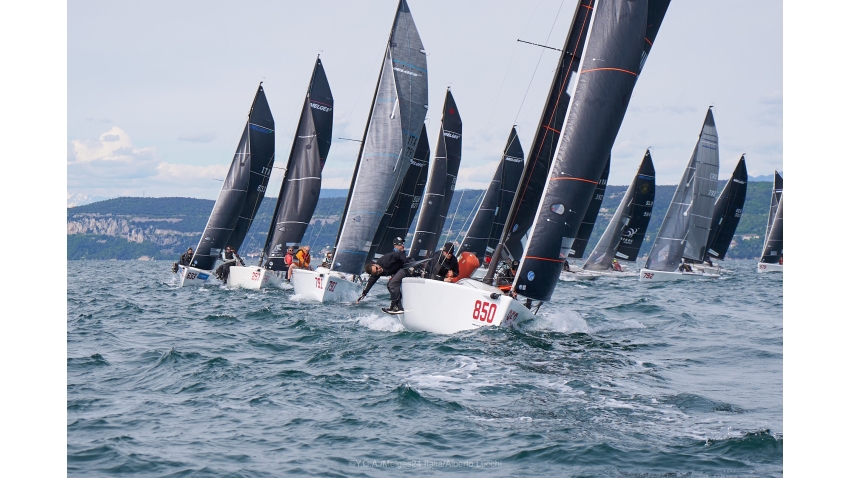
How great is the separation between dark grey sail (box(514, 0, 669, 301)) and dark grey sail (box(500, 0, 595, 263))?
36.3 inches

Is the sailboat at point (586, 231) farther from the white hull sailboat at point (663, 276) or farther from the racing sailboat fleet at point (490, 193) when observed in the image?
the white hull sailboat at point (663, 276)

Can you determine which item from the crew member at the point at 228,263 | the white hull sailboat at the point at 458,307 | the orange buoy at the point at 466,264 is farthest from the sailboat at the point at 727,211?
the white hull sailboat at the point at 458,307

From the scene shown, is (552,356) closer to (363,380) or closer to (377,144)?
(363,380)

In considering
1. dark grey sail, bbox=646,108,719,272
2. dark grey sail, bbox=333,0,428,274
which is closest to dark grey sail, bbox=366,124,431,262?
dark grey sail, bbox=333,0,428,274

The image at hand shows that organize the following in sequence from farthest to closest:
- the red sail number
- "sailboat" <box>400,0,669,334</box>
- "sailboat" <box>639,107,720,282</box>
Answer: "sailboat" <box>639,107,720,282</box>
"sailboat" <box>400,0,669,334</box>
the red sail number

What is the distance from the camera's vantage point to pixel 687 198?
43.1 metres

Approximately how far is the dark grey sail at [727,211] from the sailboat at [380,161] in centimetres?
3236

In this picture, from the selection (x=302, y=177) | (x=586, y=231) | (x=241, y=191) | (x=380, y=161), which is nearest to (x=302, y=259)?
(x=302, y=177)

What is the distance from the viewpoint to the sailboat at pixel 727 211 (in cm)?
5084

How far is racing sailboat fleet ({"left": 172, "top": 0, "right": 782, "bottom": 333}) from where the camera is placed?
46.0 feet

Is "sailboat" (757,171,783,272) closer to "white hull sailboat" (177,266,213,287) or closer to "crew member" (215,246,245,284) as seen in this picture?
"crew member" (215,246,245,284)

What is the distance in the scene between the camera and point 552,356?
11945 millimetres

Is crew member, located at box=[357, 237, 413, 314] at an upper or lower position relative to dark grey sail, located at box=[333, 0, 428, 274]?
lower
